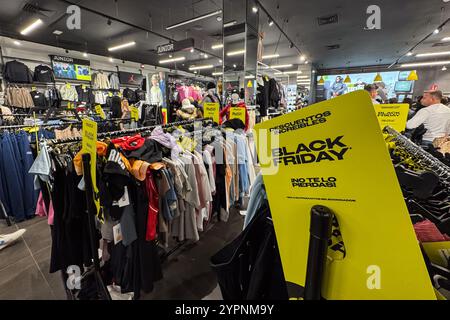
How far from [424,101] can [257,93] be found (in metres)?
2.92

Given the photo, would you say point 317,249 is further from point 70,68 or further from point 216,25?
point 70,68

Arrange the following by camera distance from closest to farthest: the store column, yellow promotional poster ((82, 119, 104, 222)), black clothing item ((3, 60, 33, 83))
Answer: yellow promotional poster ((82, 119, 104, 222)), the store column, black clothing item ((3, 60, 33, 83))

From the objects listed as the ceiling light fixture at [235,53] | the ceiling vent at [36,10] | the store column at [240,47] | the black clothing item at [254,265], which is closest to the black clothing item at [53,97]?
the ceiling vent at [36,10]

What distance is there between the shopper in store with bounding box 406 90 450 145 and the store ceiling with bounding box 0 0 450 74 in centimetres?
369

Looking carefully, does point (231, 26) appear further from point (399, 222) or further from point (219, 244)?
point (399, 222)

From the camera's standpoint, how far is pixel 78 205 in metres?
1.49

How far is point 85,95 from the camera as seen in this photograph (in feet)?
25.9

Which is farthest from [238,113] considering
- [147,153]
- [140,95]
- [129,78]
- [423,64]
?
[423,64]

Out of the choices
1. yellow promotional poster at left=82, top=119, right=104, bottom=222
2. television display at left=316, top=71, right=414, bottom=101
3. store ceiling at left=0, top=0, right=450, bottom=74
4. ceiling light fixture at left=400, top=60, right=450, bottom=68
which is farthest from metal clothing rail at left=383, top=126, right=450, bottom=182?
ceiling light fixture at left=400, top=60, right=450, bottom=68

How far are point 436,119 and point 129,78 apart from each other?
1123 cm

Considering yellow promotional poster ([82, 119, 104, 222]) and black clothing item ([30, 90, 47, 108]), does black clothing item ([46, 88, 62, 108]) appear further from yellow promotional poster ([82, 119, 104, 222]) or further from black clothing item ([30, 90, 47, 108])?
yellow promotional poster ([82, 119, 104, 222])

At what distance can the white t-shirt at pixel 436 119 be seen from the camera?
2.74 metres

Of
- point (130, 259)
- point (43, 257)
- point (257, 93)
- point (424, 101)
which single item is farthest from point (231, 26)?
point (43, 257)

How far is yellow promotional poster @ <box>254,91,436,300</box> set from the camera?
0.39m
